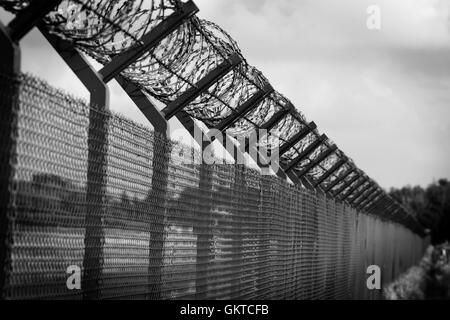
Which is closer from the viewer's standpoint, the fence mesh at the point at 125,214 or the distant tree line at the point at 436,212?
the fence mesh at the point at 125,214

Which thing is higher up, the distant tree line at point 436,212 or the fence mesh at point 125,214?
the distant tree line at point 436,212

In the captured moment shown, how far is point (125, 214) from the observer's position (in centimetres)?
538

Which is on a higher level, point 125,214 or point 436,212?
point 436,212

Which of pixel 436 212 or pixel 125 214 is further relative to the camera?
pixel 436 212

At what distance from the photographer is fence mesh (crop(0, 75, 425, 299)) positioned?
13.8 feet

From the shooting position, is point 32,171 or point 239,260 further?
point 239,260

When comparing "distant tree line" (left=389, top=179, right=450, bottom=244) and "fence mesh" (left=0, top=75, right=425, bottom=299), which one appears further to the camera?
"distant tree line" (left=389, top=179, right=450, bottom=244)

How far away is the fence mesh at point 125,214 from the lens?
4211 mm

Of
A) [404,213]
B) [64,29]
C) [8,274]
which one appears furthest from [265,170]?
[404,213]

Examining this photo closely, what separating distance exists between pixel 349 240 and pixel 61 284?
1114cm

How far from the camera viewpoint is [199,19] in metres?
6.47

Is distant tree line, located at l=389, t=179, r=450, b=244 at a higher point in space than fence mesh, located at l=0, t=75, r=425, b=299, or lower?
higher

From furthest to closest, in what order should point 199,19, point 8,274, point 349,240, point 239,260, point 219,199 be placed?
point 349,240 < point 239,260 < point 219,199 < point 199,19 < point 8,274

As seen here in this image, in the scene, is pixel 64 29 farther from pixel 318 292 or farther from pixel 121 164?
pixel 318 292
